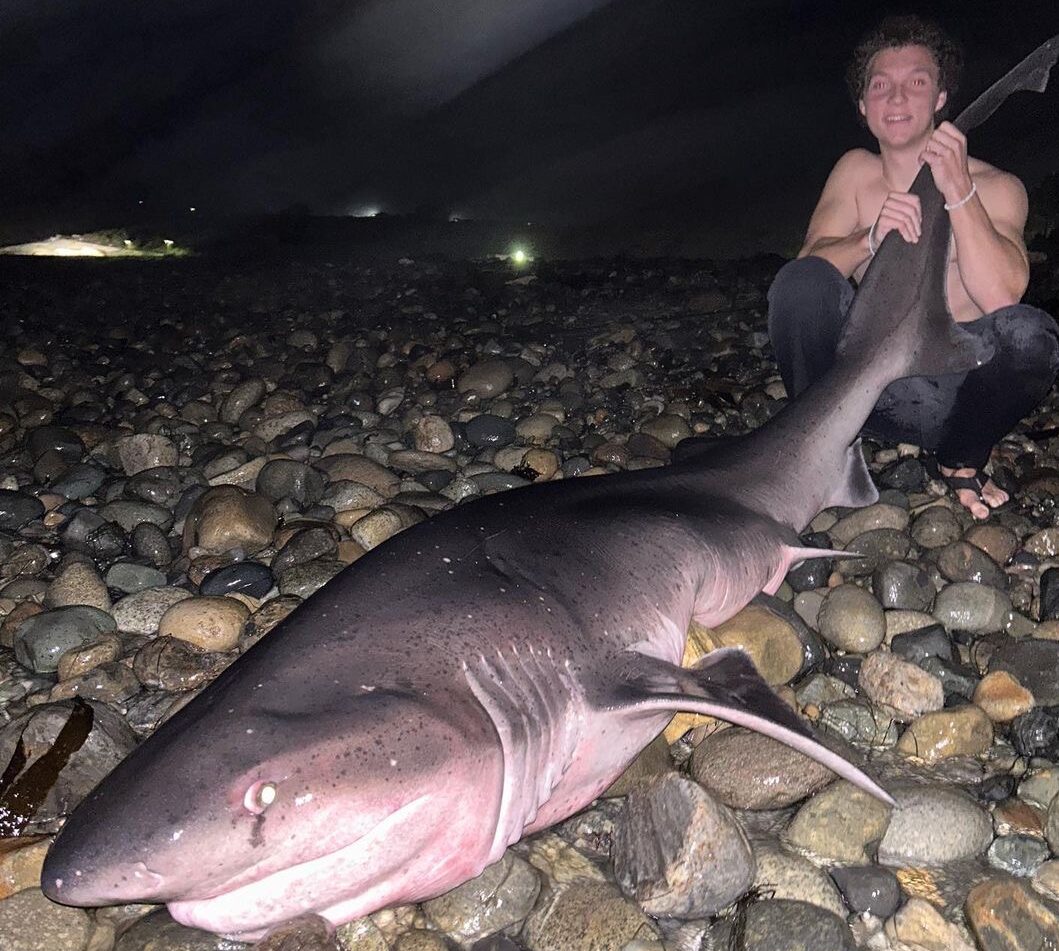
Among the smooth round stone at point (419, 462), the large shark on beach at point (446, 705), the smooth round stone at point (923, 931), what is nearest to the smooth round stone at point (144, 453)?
the smooth round stone at point (419, 462)

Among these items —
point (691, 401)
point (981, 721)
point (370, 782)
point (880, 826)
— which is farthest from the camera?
point (691, 401)

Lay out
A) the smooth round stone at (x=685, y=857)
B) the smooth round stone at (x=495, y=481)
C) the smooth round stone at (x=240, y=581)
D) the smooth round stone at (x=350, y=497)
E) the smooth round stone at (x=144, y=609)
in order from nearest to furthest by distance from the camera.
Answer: the smooth round stone at (x=685, y=857)
the smooth round stone at (x=144, y=609)
the smooth round stone at (x=240, y=581)
the smooth round stone at (x=350, y=497)
the smooth round stone at (x=495, y=481)

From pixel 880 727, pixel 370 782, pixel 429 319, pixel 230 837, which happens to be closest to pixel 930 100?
pixel 880 727

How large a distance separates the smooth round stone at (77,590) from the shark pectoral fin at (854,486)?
301 cm

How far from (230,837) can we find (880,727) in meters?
1.98

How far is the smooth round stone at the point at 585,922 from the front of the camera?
186cm

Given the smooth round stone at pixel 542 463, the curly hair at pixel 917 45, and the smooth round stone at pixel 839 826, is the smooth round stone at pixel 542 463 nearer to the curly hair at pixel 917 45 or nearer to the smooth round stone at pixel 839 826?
the curly hair at pixel 917 45

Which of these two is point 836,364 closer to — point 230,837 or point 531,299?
point 230,837

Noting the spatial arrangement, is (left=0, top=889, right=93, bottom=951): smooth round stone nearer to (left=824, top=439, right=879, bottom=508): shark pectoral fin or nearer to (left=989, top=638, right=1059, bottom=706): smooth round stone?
(left=989, top=638, right=1059, bottom=706): smooth round stone

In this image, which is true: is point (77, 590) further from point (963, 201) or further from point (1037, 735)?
point (963, 201)

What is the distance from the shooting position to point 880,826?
6.93ft

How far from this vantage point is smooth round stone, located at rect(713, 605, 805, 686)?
9.02 ft

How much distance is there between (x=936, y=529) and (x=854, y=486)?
0.37 metres

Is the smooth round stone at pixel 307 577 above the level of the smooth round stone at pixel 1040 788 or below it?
above
